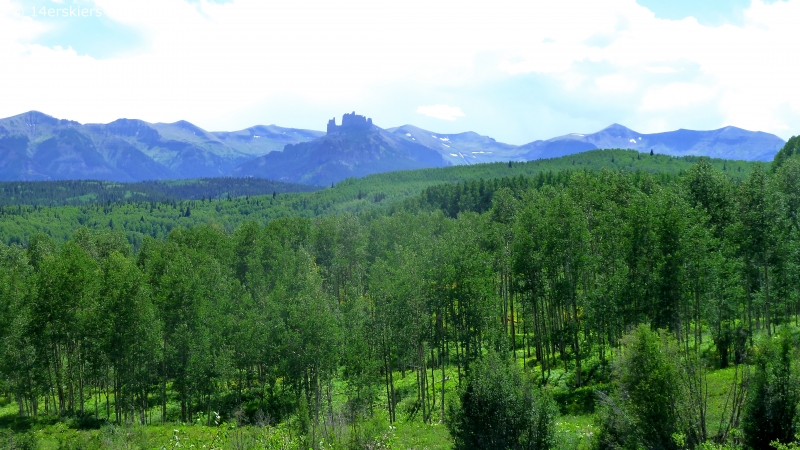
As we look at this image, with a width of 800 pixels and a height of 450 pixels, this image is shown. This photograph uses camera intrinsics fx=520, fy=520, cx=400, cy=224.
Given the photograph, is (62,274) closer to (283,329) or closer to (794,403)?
(283,329)

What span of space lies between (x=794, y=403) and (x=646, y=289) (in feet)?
51.8

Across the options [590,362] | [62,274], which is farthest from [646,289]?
[62,274]

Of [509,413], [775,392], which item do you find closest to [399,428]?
[509,413]

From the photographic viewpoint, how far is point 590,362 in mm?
52344

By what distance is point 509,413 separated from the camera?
29.5 metres

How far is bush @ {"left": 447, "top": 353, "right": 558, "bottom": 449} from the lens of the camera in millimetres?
29578

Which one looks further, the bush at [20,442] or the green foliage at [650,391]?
the bush at [20,442]

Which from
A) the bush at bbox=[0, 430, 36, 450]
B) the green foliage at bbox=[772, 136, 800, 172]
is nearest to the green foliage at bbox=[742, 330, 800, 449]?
the bush at bbox=[0, 430, 36, 450]

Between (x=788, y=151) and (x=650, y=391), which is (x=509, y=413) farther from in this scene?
(x=788, y=151)

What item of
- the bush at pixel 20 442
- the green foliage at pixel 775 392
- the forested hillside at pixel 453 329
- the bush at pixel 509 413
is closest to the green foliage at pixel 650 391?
the forested hillside at pixel 453 329

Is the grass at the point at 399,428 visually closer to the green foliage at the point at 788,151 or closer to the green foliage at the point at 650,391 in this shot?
the green foliage at the point at 650,391

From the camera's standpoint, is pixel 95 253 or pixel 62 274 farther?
pixel 95 253

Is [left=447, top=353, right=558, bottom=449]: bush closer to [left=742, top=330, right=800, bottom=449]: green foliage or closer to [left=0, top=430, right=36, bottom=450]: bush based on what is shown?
[left=742, top=330, right=800, bottom=449]: green foliage

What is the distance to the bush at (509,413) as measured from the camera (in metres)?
29.6
